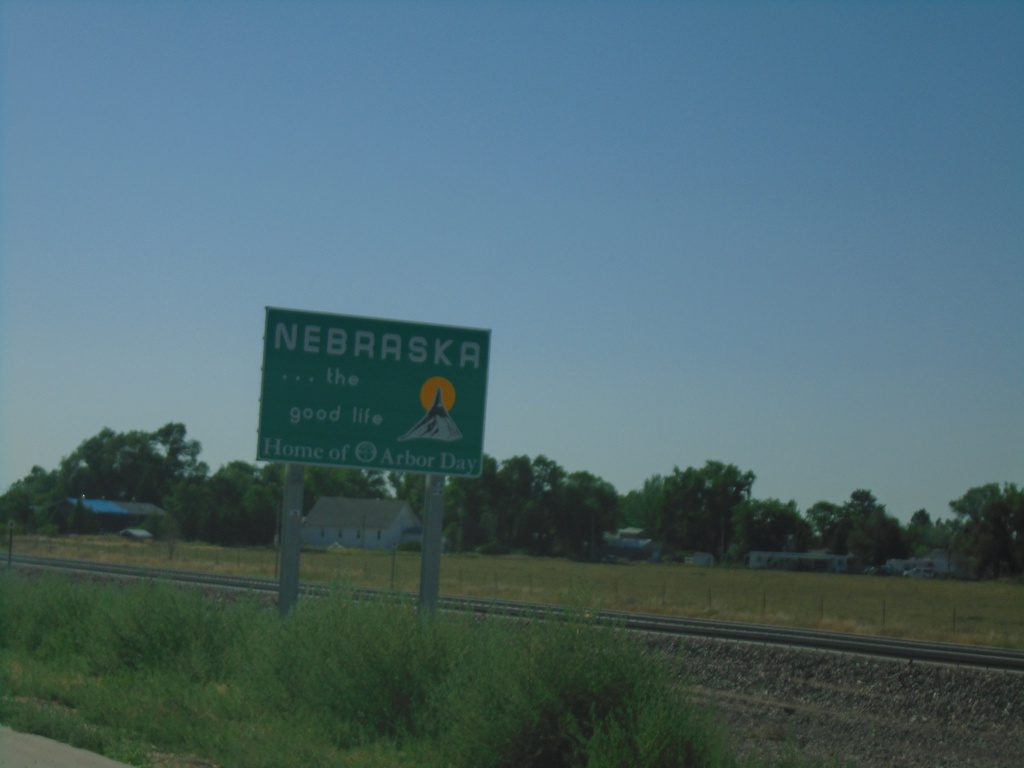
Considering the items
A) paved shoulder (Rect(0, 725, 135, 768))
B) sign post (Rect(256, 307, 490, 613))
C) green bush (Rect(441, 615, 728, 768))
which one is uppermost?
sign post (Rect(256, 307, 490, 613))

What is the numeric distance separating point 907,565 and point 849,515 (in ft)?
70.5

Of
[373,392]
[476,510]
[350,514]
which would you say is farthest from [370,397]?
[476,510]

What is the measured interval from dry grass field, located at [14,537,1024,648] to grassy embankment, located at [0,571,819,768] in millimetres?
1772

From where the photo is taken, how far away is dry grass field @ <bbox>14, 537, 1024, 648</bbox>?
40.9 m

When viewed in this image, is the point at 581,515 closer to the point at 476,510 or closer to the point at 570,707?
the point at 476,510

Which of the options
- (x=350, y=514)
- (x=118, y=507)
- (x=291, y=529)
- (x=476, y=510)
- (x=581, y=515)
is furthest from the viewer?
→ (x=581, y=515)

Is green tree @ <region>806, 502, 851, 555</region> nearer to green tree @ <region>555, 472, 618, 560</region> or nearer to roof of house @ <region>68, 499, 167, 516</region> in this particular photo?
green tree @ <region>555, 472, 618, 560</region>

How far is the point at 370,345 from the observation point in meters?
17.4

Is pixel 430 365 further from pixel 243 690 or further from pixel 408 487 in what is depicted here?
pixel 408 487

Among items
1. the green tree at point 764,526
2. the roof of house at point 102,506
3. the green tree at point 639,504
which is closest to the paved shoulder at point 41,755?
the roof of house at point 102,506

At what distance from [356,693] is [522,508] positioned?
96.5 m

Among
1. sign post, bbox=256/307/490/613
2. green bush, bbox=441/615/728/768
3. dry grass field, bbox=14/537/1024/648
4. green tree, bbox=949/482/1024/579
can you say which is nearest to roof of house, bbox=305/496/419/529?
dry grass field, bbox=14/537/1024/648

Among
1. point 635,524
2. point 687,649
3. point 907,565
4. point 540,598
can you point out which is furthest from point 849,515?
point 687,649

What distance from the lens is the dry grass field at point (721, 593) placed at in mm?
40938
